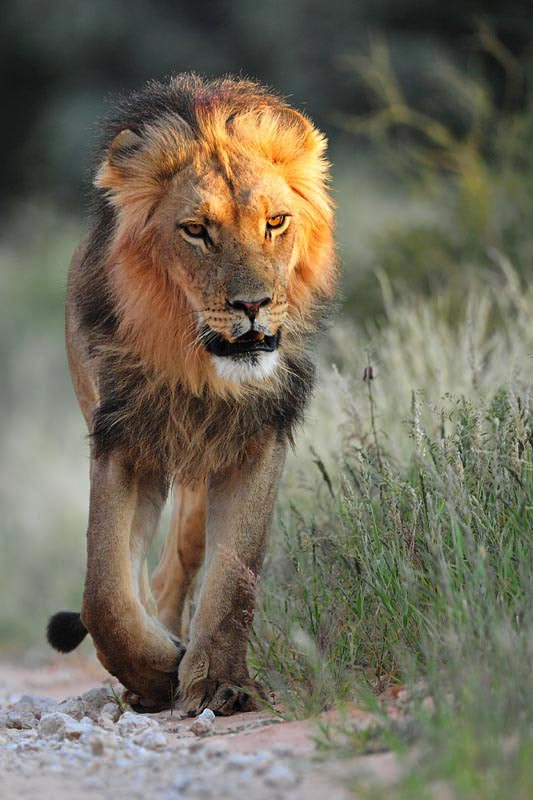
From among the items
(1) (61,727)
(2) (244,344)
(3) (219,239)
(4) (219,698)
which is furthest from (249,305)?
(1) (61,727)

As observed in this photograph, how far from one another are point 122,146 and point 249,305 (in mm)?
872

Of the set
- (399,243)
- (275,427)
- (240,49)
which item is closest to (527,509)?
(275,427)

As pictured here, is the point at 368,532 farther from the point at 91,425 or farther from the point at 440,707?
the point at 440,707

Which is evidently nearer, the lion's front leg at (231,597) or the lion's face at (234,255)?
the lion's face at (234,255)

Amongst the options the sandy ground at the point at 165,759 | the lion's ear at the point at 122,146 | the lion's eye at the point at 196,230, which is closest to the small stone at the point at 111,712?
the sandy ground at the point at 165,759

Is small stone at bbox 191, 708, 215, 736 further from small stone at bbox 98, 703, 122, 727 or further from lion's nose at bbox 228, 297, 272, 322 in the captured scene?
lion's nose at bbox 228, 297, 272, 322

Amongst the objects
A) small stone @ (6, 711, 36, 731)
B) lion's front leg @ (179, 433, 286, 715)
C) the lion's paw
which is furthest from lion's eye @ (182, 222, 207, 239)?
small stone @ (6, 711, 36, 731)

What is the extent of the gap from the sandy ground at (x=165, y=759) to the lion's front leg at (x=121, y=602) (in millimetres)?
144

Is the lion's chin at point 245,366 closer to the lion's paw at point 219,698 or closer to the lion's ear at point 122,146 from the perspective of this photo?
the lion's ear at point 122,146

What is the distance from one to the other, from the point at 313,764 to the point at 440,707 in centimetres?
34

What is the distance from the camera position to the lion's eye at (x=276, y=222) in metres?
4.70

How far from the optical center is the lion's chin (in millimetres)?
4590

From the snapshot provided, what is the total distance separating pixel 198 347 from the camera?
15.7ft

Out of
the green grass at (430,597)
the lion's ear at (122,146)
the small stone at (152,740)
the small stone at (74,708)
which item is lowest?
the small stone at (74,708)
